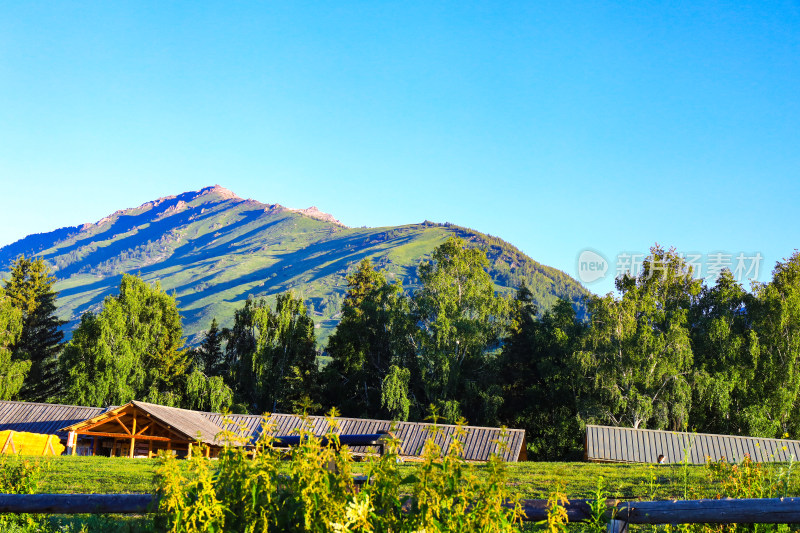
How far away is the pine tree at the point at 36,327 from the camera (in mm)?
47594

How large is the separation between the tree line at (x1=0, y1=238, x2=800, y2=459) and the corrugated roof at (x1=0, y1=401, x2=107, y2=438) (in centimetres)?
730

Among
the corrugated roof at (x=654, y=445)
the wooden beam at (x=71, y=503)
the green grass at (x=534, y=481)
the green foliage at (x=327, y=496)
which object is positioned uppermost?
the green foliage at (x=327, y=496)

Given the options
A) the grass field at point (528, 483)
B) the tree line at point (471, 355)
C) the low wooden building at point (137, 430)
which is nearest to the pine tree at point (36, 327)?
the tree line at point (471, 355)

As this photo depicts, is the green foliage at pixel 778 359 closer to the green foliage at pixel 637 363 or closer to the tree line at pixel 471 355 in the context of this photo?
the tree line at pixel 471 355

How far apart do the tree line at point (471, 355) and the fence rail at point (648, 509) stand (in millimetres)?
30401

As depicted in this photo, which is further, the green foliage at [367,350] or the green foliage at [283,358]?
the green foliage at [283,358]

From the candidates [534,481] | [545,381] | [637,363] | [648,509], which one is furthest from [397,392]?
[648,509]

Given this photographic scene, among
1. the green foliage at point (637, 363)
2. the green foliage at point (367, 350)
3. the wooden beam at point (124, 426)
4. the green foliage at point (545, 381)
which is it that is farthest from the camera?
the green foliage at point (367, 350)

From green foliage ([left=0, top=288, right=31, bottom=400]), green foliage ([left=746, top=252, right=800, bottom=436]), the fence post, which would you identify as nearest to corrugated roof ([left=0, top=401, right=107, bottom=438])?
green foliage ([left=0, top=288, right=31, bottom=400])

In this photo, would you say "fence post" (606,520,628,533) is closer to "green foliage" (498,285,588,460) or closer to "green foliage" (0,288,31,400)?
"green foliage" (498,285,588,460)

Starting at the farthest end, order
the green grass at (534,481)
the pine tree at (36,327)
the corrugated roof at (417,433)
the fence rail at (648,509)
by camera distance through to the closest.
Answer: the pine tree at (36,327)
the corrugated roof at (417,433)
the green grass at (534,481)
the fence rail at (648,509)

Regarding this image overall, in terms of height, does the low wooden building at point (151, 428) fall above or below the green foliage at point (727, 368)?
below

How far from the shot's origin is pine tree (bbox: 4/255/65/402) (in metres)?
47.6

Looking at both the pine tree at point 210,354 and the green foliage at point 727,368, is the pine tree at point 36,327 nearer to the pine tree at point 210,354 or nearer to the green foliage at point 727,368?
the pine tree at point 210,354
